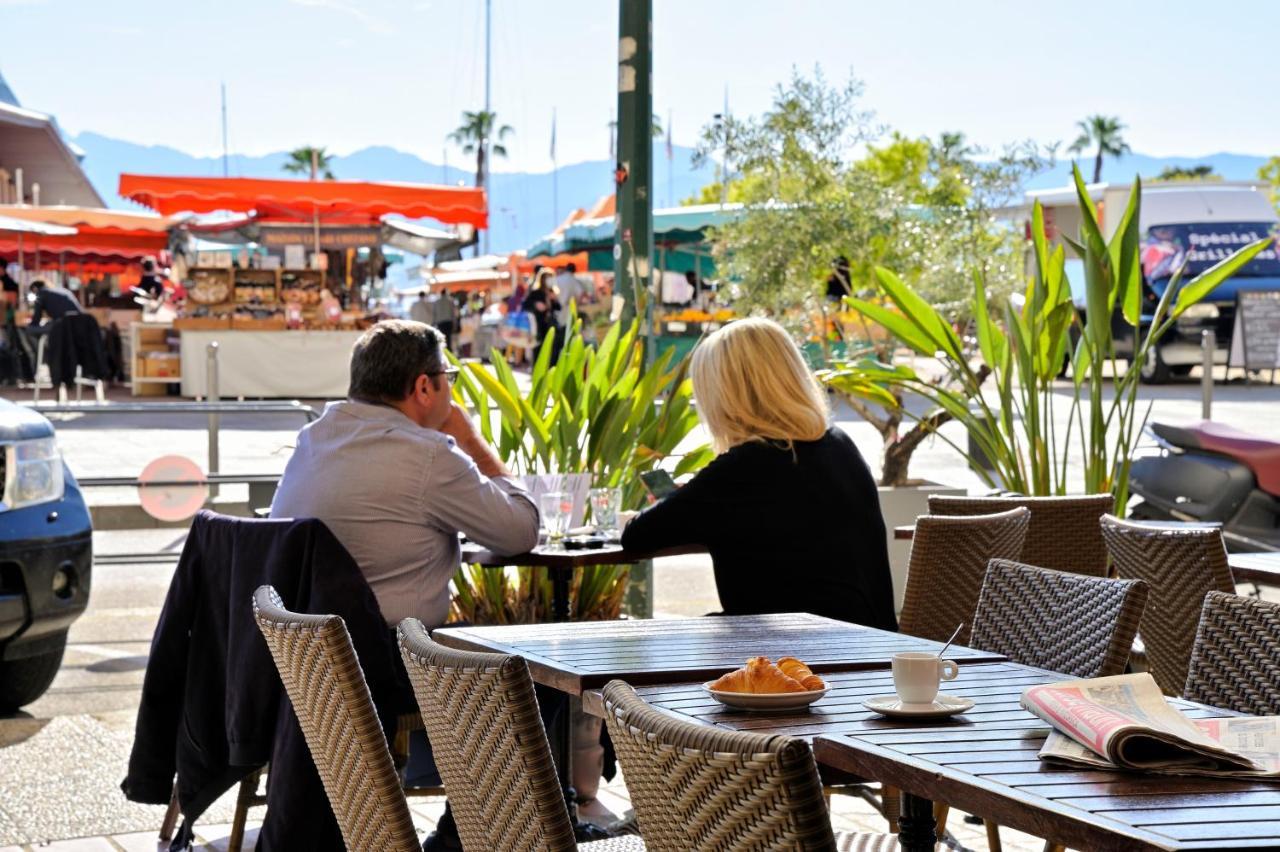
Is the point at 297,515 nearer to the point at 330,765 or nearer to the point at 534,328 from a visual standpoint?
the point at 330,765

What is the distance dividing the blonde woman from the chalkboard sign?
68.1ft

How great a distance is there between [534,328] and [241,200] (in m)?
5.36

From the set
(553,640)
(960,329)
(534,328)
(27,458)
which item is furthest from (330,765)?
(534,328)

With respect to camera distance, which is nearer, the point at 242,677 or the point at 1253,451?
the point at 242,677

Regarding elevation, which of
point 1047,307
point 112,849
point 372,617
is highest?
point 1047,307

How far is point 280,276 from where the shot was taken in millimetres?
22328

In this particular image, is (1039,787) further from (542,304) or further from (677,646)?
(542,304)

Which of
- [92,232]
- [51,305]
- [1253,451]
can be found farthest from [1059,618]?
[92,232]

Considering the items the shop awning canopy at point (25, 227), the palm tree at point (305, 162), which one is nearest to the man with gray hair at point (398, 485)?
the shop awning canopy at point (25, 227)

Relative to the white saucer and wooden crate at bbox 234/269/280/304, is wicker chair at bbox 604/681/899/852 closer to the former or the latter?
the white saucer

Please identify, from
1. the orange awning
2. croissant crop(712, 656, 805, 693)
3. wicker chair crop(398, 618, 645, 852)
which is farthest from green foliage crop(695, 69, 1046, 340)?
the orange awning

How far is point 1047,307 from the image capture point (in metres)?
6.67

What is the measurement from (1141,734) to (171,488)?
717cm

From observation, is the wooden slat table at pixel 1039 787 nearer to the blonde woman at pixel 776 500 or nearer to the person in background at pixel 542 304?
the blonde woman at pixel 776 500
